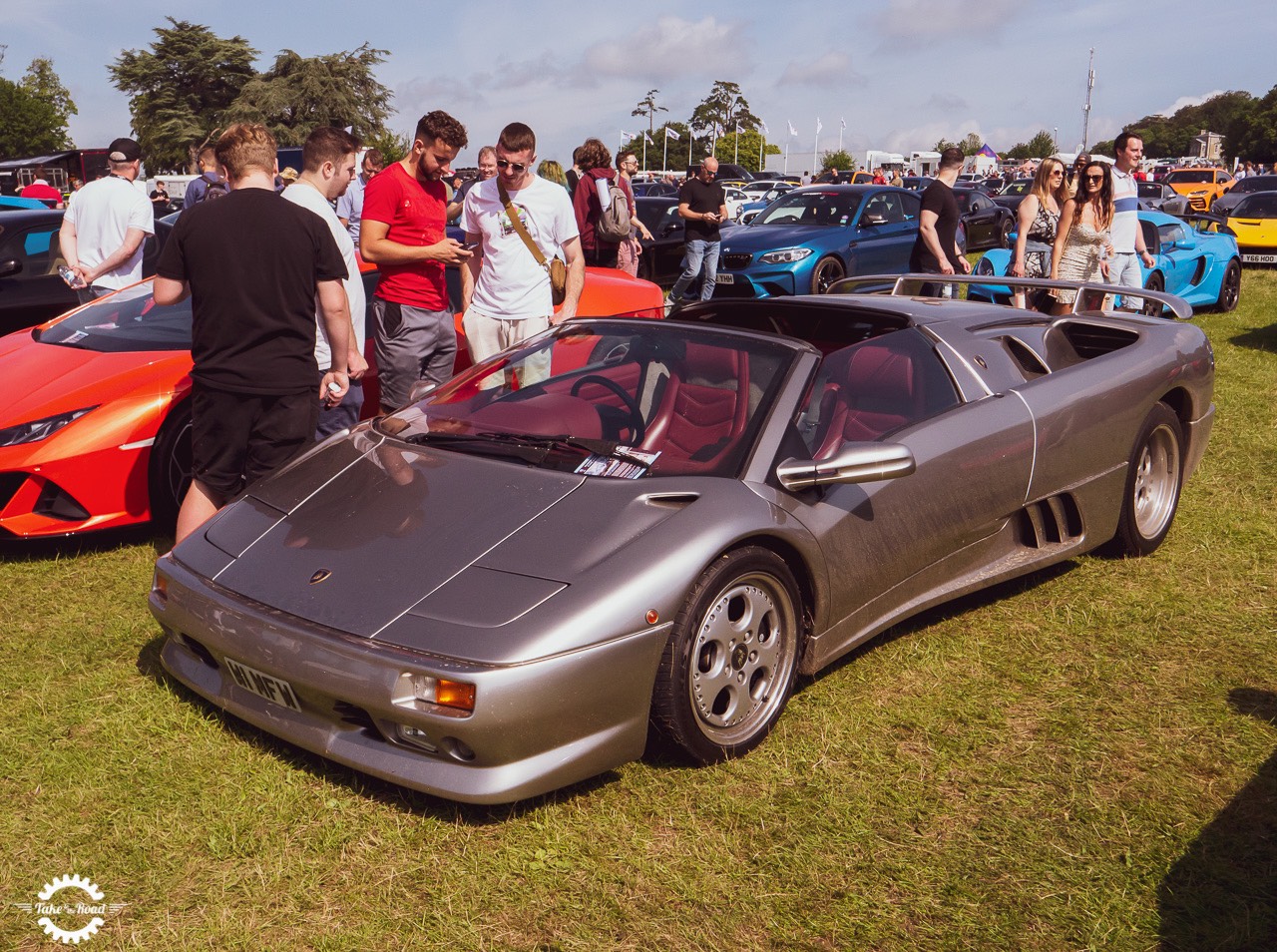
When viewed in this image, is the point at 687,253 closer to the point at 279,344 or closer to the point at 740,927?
the point at 279,344

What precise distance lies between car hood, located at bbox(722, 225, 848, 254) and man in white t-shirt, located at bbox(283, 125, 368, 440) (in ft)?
26.6

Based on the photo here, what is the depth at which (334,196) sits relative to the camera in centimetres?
521

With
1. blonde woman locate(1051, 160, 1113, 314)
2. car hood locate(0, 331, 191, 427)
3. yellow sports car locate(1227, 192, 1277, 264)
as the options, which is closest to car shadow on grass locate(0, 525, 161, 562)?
car hood locate(0, 331, 191, 427)

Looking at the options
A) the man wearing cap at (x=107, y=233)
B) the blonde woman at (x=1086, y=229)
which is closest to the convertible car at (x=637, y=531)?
the blonde woman at (x=1086, y=229)

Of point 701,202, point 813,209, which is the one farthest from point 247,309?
point 813,209

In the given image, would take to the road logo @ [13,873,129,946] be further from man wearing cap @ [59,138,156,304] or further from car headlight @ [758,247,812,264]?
car headlight @ [758,247,812,264]

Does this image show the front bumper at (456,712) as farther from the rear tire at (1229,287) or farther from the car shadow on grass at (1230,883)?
the rear tire at (1229,287)

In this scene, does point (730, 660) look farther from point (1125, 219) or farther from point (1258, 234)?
point (1258, 234)

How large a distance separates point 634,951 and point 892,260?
39.4ft

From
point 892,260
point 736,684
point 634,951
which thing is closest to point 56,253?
point 736,684

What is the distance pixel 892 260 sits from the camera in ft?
44.7

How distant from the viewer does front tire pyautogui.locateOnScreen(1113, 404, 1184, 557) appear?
4938 millimetres

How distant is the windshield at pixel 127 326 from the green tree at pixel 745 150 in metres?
83.2

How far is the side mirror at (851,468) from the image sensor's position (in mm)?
3430
